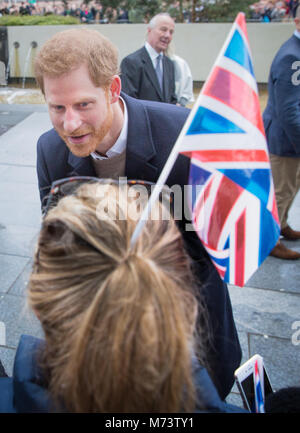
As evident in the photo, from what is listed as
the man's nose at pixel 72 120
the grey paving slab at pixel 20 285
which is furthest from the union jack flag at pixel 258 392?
the grey paving slab at pixel 20 285

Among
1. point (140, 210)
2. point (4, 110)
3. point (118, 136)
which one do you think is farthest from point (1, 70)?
point (140, 210)

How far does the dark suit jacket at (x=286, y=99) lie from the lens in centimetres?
299

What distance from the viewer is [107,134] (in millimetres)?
1662

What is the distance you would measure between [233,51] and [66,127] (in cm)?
66

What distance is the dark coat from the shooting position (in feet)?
3.15

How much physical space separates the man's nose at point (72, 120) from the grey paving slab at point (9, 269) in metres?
2.05

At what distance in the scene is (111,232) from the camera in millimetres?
974

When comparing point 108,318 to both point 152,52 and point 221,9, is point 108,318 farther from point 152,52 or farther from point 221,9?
point 221,9

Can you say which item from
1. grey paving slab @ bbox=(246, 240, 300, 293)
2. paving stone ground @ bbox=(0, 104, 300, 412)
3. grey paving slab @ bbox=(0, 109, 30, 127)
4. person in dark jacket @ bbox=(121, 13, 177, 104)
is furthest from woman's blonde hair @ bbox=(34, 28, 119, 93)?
grey paving slab @ bbox=(0, 109, 30, 127)

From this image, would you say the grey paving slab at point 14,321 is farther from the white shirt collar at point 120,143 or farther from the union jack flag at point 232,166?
the union jack flag at point 232,166

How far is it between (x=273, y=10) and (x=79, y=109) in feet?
48.4

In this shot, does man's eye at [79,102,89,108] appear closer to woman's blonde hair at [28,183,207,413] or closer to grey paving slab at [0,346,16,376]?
woman's blonde hair at [28,183,207,413]

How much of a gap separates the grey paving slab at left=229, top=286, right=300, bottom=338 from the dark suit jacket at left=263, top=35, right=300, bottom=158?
1198 mm

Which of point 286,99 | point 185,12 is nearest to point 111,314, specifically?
point 286,99
